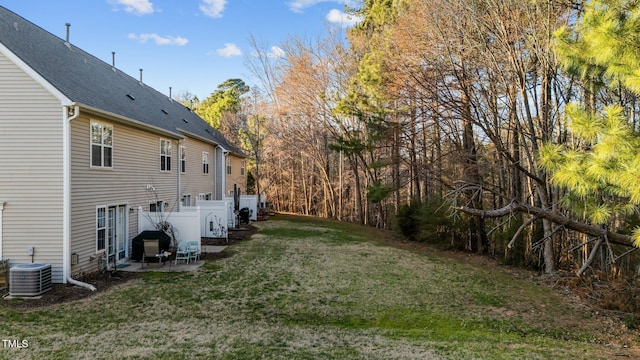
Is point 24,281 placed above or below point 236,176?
below

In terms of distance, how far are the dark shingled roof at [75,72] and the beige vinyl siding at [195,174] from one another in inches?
81.8

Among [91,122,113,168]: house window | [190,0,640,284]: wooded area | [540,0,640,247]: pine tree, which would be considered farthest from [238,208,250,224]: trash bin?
[540,0,640,247]: pine tree

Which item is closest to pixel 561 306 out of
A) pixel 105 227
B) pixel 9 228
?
pixel 105 227

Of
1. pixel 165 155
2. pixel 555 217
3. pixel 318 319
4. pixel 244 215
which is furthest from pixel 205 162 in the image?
pixel 555 217

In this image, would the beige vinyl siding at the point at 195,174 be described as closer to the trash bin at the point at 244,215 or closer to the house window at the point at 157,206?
the trash bin at the point at 244,215

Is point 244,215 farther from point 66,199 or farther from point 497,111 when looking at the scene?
point 497,111

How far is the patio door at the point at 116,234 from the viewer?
9859mm

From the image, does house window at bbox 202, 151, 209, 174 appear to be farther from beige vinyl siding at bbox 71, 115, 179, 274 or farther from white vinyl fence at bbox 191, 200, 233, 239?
beige vinyl siding at bbox 71, 115, 179, 274

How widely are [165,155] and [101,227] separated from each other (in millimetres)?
4624

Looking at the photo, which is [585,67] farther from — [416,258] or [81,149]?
[81,149]

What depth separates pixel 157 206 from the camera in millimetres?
12719

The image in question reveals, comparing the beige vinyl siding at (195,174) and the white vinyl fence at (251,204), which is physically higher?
the beige vinyl siding at (195,174)

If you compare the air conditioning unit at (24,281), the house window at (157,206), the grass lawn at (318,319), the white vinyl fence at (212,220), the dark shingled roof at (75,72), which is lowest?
the grass lawn at (318,319)

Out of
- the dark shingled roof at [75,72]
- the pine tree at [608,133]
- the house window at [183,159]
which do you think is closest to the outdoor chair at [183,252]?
the dark shingled roof at [75,72]
